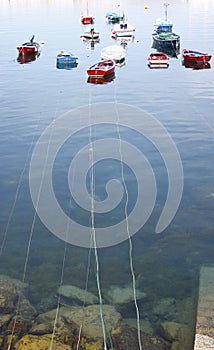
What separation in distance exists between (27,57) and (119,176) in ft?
181

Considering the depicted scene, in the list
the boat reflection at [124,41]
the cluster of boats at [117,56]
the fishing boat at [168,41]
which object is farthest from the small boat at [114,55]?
the boat reflection at [124,41]

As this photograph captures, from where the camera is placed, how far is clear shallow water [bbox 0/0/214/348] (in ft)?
57.3

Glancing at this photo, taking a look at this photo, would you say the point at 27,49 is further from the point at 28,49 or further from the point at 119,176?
the point at 119,176

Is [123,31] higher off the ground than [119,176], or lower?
higher

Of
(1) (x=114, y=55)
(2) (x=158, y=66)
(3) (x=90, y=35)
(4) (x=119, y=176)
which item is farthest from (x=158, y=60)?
(4) (x=119, y=176)

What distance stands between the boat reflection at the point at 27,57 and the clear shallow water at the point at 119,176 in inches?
266

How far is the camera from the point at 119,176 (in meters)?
26.0

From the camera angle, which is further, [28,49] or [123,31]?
[123,31]

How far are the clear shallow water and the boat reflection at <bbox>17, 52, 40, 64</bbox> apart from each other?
676 centimetres

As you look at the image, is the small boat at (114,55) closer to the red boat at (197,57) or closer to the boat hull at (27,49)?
the red boat at (197,57)

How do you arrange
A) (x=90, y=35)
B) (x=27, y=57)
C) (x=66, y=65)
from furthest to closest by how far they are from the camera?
Result: (x=90, y=35), (x=27, y=57), (x=66, y=65)

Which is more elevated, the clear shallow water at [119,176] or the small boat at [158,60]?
the small boat at [158,60]

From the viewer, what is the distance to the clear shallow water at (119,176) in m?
17.5

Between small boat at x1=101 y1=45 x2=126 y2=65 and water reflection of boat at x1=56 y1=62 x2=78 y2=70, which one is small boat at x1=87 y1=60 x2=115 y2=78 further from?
small boat at x1=101 y1=45 x2=126 y2=65
